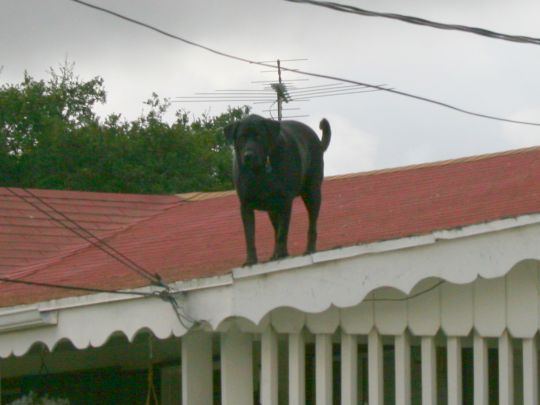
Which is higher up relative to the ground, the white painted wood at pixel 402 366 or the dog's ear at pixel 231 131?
the dog's ear at pixel 231 131

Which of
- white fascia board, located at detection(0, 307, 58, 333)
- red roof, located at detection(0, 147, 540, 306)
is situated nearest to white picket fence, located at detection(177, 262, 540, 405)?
red roof, located at detection(0, 147, 540, 306)

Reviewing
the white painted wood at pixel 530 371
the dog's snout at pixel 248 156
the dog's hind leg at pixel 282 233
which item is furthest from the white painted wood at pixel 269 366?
the white painted wood at pixel 530 371

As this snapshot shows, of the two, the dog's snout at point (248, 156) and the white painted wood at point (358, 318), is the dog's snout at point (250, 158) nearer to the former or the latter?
the dog's snout at point (248, 156)

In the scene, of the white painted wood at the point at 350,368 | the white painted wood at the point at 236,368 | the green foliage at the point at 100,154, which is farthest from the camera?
the green foliage at the point at 100,154

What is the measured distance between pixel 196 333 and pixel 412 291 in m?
1.89

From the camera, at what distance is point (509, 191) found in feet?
35.8

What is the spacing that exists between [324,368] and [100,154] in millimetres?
30744

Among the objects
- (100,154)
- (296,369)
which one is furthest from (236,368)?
(100,154)

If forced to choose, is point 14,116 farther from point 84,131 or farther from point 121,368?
point 121,368

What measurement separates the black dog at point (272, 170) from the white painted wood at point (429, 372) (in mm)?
931

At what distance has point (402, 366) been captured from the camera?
8.86m

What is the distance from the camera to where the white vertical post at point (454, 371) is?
866 centimetres

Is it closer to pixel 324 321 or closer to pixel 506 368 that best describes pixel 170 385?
pixel 324 321

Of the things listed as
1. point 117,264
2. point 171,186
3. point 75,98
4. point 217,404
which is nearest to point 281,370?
point 217,404
